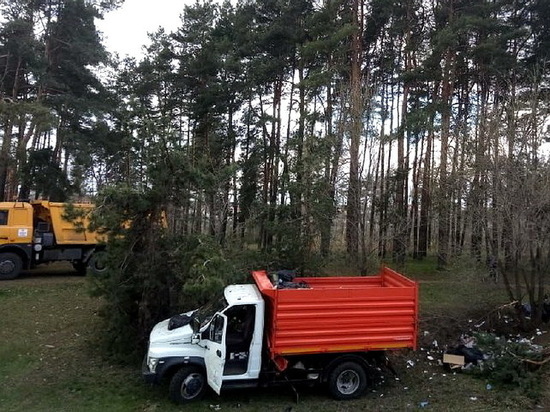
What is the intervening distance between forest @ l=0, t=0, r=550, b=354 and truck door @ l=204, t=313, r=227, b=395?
0.78m

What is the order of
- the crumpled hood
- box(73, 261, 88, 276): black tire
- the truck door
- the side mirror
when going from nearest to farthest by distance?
the truck door, the crumpled hood, the side mirror, box(73, 261, 88, 276): black tire

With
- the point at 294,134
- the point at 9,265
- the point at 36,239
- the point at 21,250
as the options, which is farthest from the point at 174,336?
the point at 294,134

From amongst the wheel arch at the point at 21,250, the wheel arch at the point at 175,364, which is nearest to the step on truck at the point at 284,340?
the wheel arch at the point at 175,364

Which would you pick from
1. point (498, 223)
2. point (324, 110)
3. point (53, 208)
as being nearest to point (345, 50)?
point (324, 110)

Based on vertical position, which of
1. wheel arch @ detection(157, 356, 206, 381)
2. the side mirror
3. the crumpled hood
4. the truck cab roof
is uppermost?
the truck cab roof

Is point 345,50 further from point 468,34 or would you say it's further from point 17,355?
point 17,355

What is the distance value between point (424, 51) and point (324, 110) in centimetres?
647

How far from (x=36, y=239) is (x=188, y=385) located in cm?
1039

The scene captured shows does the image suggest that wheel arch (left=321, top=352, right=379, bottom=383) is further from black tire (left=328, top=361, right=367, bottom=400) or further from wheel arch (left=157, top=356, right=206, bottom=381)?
wheel arch (left=157, top=356, right=206, bottom=381)

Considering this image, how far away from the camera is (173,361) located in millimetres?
7742

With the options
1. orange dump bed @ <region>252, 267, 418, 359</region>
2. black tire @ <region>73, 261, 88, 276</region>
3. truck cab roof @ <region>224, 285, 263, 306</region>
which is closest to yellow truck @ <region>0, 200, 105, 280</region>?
black tire @ <region>73, 261, 88, 276</region>

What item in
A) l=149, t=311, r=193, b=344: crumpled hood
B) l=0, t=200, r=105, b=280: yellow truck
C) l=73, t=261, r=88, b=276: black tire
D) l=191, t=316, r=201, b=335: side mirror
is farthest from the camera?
l=73, t=261, r=88, b=276: black tire

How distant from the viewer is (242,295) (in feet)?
26.9

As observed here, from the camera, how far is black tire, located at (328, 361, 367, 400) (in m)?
8.14
